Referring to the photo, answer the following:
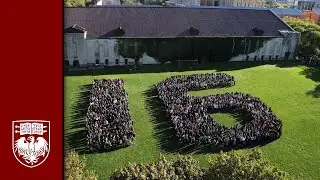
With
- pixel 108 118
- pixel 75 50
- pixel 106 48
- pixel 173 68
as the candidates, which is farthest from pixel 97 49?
pixel 108 118

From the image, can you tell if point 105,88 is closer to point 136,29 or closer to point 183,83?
point 183,83

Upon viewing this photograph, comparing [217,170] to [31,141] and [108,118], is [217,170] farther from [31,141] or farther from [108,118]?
[108,118]

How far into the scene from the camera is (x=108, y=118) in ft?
111

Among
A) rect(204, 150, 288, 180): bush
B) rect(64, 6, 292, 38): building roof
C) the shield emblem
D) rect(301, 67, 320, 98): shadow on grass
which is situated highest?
rect(64, 6, 292, 38): building roof

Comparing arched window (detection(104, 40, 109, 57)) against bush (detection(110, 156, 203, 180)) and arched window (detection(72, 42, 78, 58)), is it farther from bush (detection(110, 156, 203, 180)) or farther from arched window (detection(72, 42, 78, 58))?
bush (detection(110, 156, 203, 180))

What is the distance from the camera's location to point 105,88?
4038 cm

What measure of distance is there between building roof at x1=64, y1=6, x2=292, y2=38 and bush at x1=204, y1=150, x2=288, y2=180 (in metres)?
33.3

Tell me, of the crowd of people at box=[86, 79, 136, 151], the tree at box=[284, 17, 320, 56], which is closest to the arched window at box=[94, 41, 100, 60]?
the crowd of people at box=[86, 79, 136, 151]

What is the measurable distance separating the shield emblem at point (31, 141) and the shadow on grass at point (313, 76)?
40124 mm

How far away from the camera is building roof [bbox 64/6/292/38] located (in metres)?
50.7

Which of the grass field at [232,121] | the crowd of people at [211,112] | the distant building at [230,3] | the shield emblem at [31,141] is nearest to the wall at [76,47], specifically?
the grass field at [232,121]

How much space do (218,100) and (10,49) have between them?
32391 mm

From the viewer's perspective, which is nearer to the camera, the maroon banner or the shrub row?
the maroon banner

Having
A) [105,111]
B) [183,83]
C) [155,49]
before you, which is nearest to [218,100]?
[183,83]
